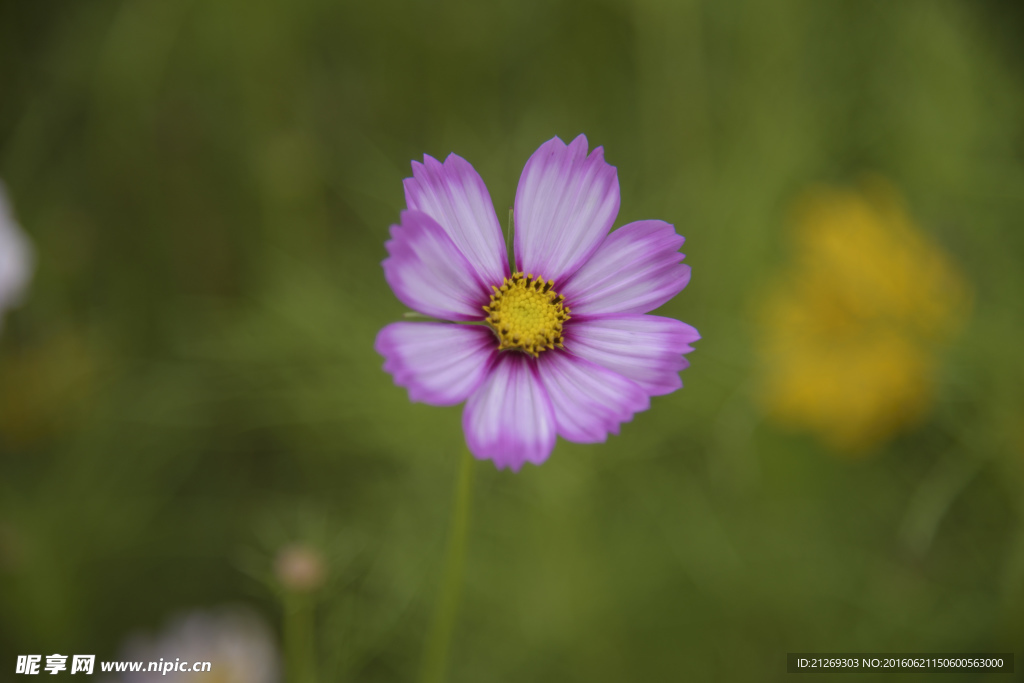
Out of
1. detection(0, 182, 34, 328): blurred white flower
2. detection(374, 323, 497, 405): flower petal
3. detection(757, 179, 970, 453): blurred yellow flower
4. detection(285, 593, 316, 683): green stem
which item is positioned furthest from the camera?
detection(757, 179, 970, 453): blurred yellow flower

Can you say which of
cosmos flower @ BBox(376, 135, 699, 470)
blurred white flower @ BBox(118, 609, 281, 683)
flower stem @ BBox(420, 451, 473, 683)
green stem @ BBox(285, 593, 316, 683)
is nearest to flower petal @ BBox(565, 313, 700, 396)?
cosmos flower @ BBox(376, 135, 699, 470)

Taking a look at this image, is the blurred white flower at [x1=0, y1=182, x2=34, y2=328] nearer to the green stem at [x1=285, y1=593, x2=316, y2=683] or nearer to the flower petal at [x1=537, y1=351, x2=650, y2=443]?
the green stem at [x1=285, y1=593, x2=316, y2=683]

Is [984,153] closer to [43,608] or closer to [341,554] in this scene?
[341,554]

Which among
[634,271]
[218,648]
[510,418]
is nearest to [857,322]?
[634,271]

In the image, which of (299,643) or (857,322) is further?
(857,322)

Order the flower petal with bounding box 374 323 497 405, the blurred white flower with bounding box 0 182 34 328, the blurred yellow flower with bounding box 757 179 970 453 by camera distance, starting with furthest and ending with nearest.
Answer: the blurred yellow flower with bounding box 757 179 970 453 < the blurred white flower with bounding box 0 182 34 328 < the flower petal with bounding box 374 323 497 405

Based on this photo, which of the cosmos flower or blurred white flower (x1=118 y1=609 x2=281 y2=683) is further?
blurred white flower (x1=118 y1=609 x2=281 y2=683)

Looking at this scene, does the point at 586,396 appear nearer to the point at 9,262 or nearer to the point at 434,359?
the point at 434,359

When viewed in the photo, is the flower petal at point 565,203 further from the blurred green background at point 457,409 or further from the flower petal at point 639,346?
the blurred green background at point 457,409
